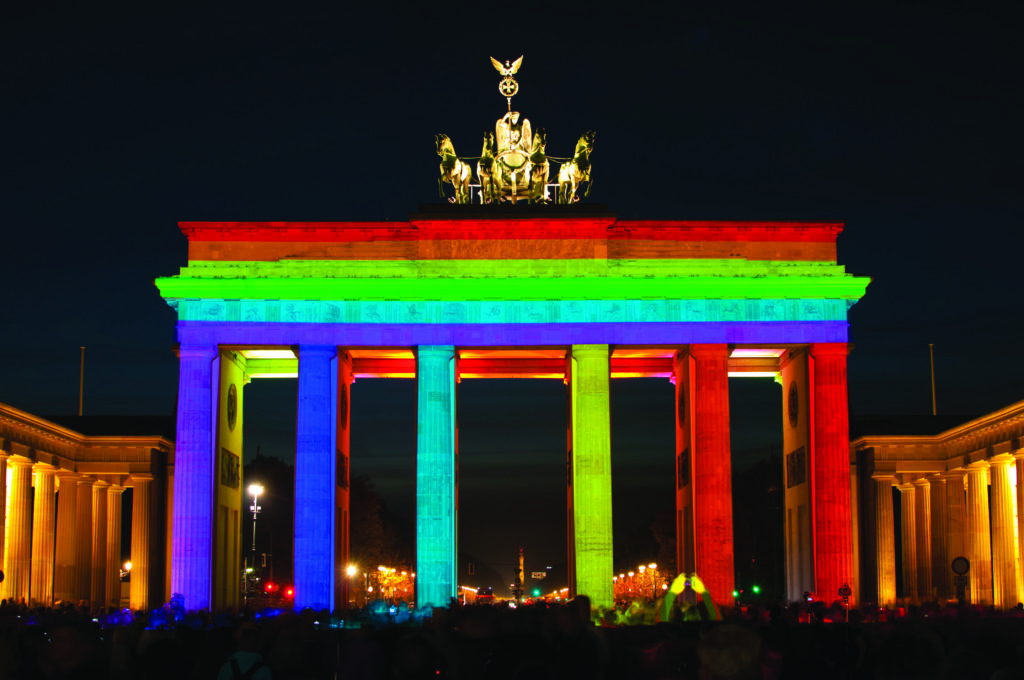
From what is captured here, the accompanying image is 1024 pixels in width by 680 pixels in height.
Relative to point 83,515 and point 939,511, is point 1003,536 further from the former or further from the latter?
point 83,515

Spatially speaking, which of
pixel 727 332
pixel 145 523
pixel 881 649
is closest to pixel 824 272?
pixel 727 332

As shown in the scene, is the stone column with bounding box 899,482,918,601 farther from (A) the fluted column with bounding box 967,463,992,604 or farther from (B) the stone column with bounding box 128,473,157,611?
(B) the stone column with bounding box 128,473,157,611

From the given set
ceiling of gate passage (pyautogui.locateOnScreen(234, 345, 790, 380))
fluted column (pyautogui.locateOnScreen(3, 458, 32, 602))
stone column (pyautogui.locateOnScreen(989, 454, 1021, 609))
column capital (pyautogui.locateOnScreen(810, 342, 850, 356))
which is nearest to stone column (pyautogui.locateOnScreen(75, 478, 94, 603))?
fluted column (pyautogui.locateOnScreen(3, 458, 32, 602))

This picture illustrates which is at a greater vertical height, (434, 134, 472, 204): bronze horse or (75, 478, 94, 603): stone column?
(434, 134, 472, 204): bronze horse

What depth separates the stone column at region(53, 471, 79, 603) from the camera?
67125 mm

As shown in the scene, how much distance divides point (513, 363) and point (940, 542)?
2685 cm

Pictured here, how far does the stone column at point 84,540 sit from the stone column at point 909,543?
4530 cm

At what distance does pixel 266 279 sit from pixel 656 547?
10490 centimetres

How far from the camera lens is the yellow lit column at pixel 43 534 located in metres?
64.0

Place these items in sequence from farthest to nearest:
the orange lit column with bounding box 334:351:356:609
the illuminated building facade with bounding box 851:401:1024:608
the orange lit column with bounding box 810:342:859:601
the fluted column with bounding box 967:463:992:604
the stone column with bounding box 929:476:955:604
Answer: the stone column with bounding box 929:476:955:604 → the fluted column with bounding box 967:463:992:604 → the illuminated building facade with bounding box 851:401:1024:608 → the orange lit column with bounding box 334:351:356:609 → the orange lit column with bounding box 810:342:859:601

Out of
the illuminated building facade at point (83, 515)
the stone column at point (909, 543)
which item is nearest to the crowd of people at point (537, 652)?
the illuminated building facade at point (83, 515)

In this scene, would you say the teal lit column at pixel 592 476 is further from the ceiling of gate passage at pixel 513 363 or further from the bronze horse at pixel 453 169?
the bronze horse at pixel 453 169

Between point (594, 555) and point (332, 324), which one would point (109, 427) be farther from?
point (594, 555)

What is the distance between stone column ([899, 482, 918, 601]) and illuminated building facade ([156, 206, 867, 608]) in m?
17.6
